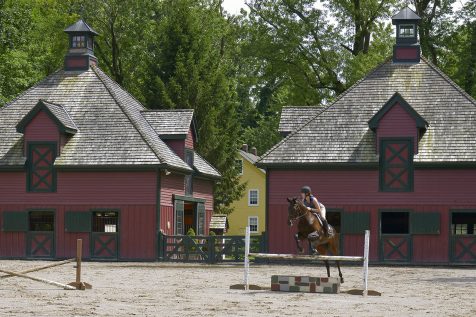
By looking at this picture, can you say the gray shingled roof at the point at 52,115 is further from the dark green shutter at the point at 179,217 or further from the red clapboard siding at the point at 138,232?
the dark green shutter at the point at 179,217

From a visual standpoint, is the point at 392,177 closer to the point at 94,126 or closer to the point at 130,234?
the point at 130,234

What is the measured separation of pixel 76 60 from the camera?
48938 mm

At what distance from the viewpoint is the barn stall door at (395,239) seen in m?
41.8

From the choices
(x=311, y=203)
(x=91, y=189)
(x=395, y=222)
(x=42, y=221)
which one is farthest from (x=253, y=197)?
(x=311, y=203)

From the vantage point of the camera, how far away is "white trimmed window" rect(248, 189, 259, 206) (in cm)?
8806

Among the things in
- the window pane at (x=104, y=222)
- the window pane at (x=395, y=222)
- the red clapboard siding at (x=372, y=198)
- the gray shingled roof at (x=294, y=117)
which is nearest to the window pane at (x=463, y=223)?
the red clapboard siding at (x=372, y=198)

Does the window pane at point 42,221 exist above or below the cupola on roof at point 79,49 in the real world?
below

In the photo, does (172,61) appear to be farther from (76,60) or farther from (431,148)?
(431,148)

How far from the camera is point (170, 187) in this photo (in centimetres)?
4525

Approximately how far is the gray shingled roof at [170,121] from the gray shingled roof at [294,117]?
4.48 m

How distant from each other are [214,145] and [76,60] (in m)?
11.7

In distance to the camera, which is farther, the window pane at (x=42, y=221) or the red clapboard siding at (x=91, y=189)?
the window pane at (x=42, y=221)

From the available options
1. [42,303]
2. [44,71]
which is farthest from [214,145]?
[42,303]

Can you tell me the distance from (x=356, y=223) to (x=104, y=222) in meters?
10.9
